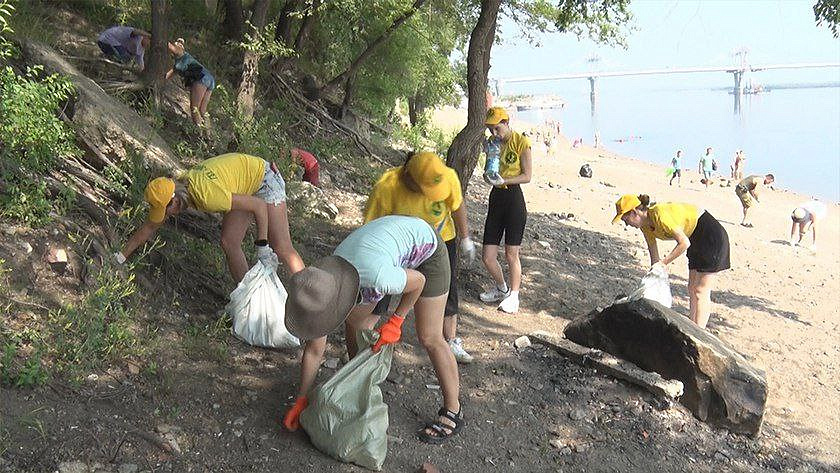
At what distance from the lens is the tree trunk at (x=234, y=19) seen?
9.34 m

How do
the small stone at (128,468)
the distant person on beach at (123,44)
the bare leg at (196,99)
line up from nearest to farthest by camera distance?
the small stone at (128,468), the bare leg at (196,99), the distant person on beach at (123,44)

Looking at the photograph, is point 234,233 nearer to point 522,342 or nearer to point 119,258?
point 119,258

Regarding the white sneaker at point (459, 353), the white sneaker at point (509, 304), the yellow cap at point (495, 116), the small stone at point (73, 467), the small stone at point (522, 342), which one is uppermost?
the yellow cap at point (495, 116)

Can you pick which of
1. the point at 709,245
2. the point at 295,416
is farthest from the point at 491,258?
the point at 295,416

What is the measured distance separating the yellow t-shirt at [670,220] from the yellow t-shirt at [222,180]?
3121 millimetres

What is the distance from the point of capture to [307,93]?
37.1 ft

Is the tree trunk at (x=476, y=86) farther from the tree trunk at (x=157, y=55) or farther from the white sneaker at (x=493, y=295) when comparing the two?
the tree trunk at (x=157, y=55)

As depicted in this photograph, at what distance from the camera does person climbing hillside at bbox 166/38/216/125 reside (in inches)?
293

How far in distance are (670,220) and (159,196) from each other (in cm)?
384

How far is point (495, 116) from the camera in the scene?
5633 mm

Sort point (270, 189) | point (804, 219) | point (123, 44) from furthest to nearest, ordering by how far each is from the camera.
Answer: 1. point (804, 219)
2. point (123, 44)
3. point (270, 189)

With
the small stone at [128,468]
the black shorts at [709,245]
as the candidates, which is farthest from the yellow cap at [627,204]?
the small stone at [128,468]

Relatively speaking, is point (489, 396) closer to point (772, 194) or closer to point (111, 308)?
point (111, 308)

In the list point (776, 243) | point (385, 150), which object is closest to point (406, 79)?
point (385, 150)
